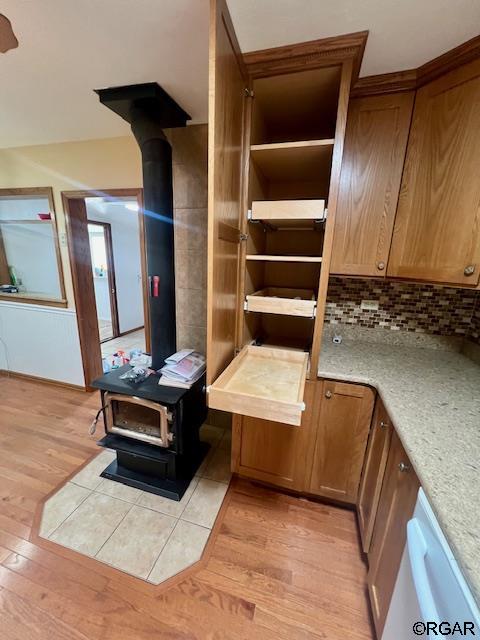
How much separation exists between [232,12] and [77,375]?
121 inches

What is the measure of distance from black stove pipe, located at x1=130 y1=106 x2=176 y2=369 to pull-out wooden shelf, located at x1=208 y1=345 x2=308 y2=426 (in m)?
0.64

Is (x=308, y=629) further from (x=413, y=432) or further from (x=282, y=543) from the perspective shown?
(x=413, y=432)

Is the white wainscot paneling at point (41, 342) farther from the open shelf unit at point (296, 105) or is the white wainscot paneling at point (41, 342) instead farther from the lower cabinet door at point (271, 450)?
the open shelf unit at point (296, 105)

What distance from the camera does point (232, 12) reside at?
Result: 3.09ft

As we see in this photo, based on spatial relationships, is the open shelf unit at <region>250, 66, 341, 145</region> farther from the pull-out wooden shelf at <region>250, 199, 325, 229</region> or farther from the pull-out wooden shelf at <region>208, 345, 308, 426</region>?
the pull-out wooden shelf at <region>208, 345, 308, 426</region>

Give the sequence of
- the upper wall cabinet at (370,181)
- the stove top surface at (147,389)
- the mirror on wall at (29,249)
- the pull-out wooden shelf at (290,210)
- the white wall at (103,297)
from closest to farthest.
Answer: the pull-out wooden shelf at (290,210)
the upper wall cabinet at (370,181)
the stove top surface at (147,389)
the mirror on wall at (29,249)
the white wall at (103,297)

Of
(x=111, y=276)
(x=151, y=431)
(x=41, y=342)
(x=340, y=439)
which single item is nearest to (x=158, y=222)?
(x=151, y=431)

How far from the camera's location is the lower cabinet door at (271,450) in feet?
4.93

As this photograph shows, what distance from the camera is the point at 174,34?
3.51 ft

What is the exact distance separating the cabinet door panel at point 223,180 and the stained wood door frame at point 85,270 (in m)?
1.23

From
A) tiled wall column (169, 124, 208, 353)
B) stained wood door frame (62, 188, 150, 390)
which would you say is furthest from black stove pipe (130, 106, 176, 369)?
stained wood door frame (62, 188, 150, 390)

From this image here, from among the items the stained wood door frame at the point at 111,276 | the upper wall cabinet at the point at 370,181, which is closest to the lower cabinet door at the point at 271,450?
the upper wall cabinet at the point at 370,181

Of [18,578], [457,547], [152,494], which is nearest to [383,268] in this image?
[457,547]

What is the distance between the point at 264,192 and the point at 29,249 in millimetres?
2849
